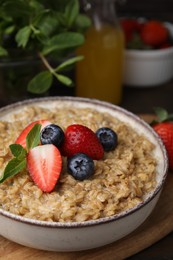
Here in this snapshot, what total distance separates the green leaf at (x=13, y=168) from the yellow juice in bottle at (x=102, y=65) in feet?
2.46

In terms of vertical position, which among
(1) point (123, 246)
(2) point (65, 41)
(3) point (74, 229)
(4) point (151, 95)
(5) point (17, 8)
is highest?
(5) point (17, 8)

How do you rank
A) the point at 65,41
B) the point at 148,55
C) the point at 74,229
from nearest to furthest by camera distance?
the point at 74,229 → the point at 65,41 → the point at 148,55

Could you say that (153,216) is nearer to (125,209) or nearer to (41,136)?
(125,209)

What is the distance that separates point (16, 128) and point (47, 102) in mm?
159

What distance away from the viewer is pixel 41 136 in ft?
3.98

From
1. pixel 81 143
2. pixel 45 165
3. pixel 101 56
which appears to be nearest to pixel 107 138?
pixel 81 143

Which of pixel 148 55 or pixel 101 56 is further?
pixel 148 55

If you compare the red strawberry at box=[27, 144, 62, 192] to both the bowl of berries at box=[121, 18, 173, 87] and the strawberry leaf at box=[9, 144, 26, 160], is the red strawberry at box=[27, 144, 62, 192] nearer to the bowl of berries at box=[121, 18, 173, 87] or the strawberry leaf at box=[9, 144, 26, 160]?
the strawberry leaf at box=[9, 144, 26, 160]

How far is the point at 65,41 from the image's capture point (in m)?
1.53

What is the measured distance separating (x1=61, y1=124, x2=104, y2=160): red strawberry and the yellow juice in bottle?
63 centimetres

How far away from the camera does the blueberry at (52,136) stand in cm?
119

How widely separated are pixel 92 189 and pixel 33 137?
18 cm

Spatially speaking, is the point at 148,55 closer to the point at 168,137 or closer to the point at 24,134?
the point at 168,137

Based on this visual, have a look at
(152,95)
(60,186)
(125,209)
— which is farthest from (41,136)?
(152,95)
